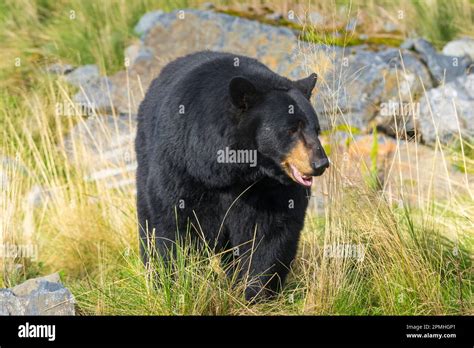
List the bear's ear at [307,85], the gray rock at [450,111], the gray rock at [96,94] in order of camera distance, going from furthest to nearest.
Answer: the gray rock at [96,94], the gray rock at [450,111], the bear's ear at [307,85]

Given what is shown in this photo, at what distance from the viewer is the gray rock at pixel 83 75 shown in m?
11.3

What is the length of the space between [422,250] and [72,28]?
7500mm

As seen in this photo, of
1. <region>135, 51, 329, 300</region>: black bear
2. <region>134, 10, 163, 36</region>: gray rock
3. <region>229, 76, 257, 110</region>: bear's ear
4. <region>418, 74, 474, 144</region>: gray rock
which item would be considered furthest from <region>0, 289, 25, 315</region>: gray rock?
<region>134, 10, 163, 36</region>: gray rock

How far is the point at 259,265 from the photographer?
6168 millimetres

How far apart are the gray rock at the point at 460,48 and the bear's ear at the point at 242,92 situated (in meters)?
6.35

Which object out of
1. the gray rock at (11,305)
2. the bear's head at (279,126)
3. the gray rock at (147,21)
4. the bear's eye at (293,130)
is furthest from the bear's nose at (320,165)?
the gray rock at (147,21)

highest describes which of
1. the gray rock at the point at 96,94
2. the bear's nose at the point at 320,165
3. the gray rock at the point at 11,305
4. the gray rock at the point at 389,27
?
the gray rock at the point at 389,27

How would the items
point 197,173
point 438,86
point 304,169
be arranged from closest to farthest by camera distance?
point 304,169 < point 197,173 < point 438,86

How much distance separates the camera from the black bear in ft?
18.7

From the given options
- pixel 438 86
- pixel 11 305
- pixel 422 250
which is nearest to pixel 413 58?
pixel 438 86

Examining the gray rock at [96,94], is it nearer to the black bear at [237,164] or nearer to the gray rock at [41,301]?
the black bear at [237,164]

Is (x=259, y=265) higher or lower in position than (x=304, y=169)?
lower

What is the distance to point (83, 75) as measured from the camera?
1149 centimetres

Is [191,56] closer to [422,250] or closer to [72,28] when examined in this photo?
[422,250]
